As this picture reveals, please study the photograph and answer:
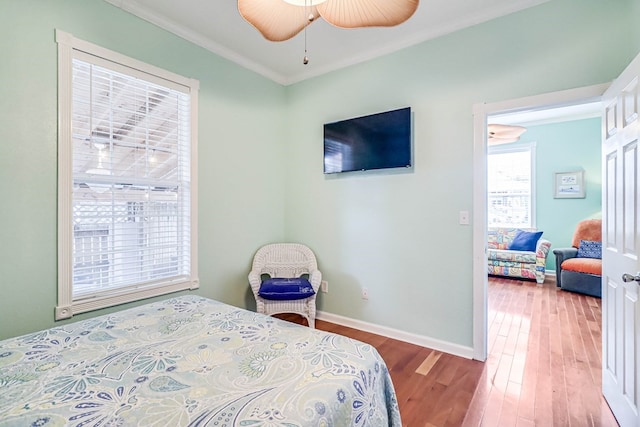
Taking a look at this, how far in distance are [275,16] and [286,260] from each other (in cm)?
231

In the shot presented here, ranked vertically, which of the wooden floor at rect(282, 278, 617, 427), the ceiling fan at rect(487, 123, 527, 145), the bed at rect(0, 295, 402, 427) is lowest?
the wooden floor at rect(282, 278, 617, 427)

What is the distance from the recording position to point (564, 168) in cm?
526

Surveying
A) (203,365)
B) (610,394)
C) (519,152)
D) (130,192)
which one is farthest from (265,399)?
(519,152)

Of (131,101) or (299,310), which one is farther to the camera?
(299,310)

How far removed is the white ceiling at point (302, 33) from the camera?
2.26m

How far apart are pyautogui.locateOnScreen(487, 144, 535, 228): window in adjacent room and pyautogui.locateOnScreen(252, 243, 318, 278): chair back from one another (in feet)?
13.3

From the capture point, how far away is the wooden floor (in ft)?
5.86

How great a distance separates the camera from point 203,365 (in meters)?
1.17

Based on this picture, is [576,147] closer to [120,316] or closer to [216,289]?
[216,289]

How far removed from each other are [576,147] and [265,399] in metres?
6.43

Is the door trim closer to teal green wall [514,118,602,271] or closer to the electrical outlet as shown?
the electrical outlet

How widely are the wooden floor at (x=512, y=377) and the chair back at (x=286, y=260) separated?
0.62 metres

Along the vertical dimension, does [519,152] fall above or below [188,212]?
above

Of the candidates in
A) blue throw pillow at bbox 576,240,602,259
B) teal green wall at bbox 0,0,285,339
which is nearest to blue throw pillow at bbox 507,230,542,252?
blue throw pillow at bbox 576,240,602,259
